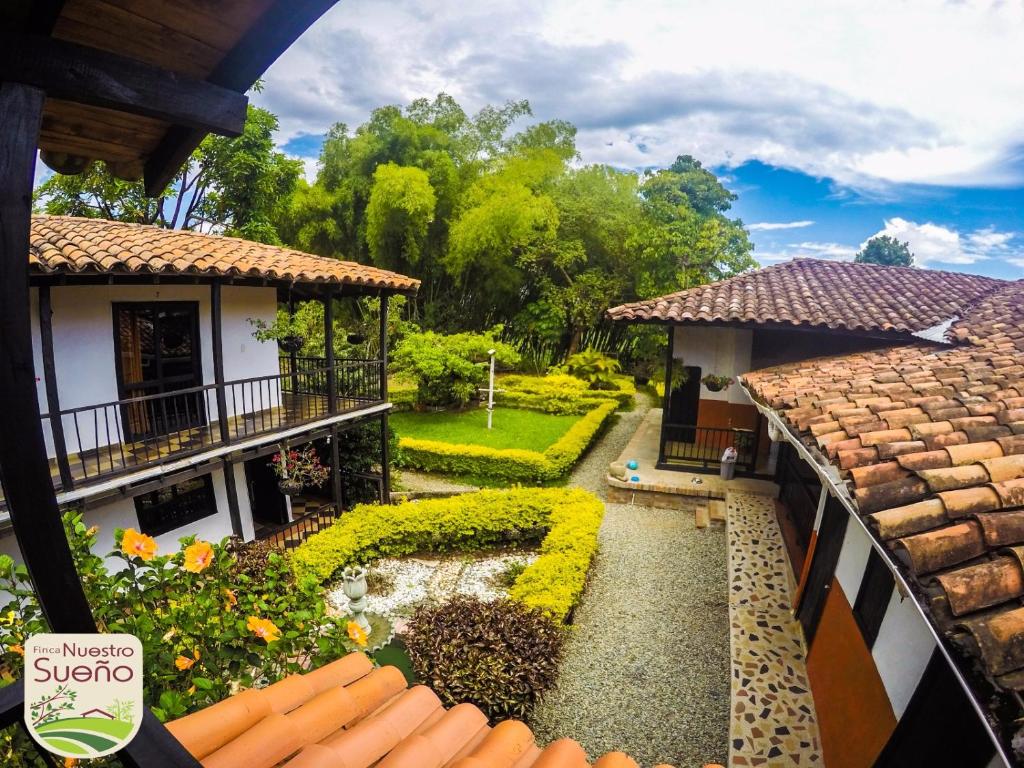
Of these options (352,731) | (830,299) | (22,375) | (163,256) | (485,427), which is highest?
(163,256)

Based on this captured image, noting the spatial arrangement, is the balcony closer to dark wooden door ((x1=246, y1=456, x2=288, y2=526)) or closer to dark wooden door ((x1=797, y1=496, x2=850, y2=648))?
dark wooden door ((x1=246, y1=456, x2=288, y2=526))

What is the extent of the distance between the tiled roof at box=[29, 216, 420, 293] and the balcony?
150cm

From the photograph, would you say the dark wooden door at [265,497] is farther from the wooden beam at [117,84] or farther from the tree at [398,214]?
the tree at [398,214]

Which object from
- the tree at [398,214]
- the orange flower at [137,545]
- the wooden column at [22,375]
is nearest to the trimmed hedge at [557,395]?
the tree at [398,214]

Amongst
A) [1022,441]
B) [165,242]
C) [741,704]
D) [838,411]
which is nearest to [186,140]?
[1022,441]

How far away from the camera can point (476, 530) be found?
355 inches

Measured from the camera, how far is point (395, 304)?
18703mm

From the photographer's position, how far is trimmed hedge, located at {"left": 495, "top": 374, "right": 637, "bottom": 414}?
1775cm

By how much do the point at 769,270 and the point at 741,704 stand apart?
34.0ft

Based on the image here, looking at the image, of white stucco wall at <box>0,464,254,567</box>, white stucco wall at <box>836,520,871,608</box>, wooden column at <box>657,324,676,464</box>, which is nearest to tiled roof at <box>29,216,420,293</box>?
white stucco wall at <box>0,464,254,567</box>

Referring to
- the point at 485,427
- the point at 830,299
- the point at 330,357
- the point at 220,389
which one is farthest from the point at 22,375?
the point at 485,427

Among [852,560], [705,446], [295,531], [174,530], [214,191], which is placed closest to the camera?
[852,560]

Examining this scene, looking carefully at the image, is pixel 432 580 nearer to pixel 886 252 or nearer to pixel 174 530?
pixel 174 530

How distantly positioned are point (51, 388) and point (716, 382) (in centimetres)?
1053
